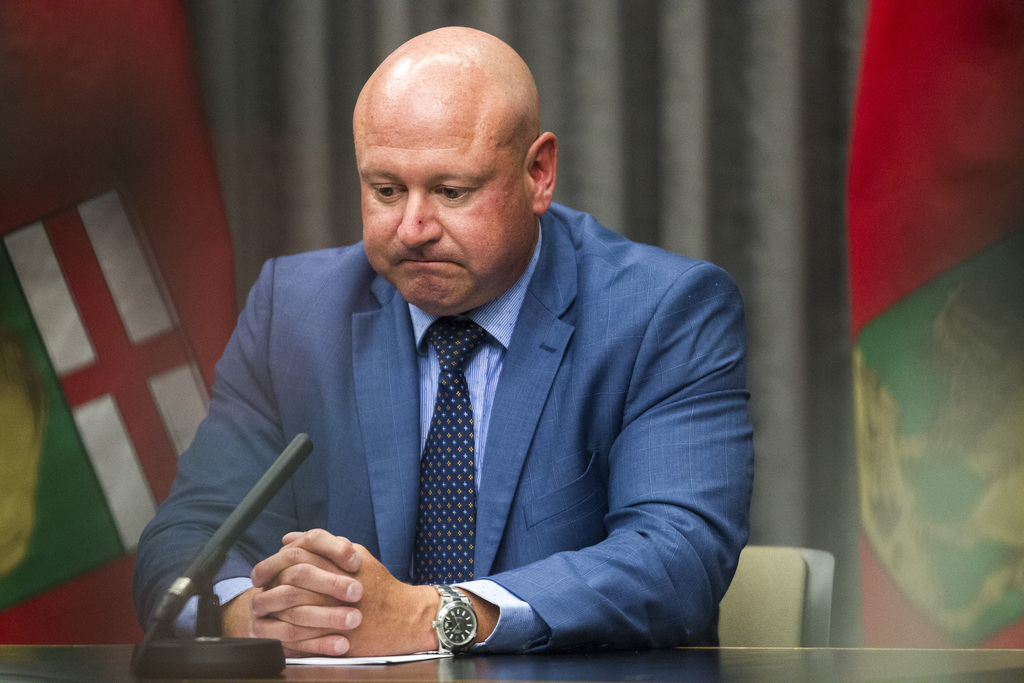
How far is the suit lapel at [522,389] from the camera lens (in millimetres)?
1266

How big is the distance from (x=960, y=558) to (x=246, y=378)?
54.7 inches

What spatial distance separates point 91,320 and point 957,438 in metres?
1.79

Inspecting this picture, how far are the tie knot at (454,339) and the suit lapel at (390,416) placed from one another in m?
0.04

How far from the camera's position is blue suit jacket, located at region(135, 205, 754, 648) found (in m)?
1.18

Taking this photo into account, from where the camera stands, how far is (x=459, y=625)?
38.9 inches

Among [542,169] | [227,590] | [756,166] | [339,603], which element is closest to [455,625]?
[339,603]

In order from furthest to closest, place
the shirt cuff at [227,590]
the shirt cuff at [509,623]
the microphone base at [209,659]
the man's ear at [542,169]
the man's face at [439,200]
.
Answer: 1. the man's ear at [542,169]
2. the man's face at [439,200]
3. the shirt cuff at [227,590]
4. the shirt cuff at [509,623]
5. the microphone base at [209,659]

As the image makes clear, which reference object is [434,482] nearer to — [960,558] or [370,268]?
[370,268]

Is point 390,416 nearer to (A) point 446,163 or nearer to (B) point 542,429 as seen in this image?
(B) point 542,429

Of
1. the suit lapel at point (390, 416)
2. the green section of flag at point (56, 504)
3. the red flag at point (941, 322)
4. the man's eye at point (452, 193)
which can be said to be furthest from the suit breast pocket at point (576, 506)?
the green section of flag at point (56, 504)

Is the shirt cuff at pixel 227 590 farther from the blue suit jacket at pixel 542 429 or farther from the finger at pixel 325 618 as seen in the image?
the finger at pixel 325 618

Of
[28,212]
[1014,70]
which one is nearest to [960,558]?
[1014,70]

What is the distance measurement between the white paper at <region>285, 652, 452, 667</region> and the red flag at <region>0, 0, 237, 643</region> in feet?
4.63

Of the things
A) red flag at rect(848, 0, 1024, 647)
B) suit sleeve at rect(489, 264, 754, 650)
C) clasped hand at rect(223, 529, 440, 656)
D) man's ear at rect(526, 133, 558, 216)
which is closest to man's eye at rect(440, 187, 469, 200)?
man's ear at rect(526, 133, 558, 216)
